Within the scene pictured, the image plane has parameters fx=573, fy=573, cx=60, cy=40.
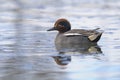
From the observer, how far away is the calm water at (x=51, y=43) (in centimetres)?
959

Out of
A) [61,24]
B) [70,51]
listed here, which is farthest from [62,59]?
[61,24]

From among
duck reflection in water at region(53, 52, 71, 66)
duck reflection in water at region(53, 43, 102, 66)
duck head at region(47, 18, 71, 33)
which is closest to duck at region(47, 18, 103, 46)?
duck reflection in water at region(53, 43, 102, 66)

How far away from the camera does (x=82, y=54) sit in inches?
460

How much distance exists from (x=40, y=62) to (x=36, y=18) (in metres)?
7.05

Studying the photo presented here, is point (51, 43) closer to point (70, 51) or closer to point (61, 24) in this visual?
point (61, 24)

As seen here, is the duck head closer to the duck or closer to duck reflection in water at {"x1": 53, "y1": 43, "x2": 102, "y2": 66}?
the duck

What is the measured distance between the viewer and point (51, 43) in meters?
13.6

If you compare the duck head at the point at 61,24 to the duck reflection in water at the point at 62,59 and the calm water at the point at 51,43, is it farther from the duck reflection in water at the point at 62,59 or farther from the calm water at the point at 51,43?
the duck reflection in water at the point at 62,59

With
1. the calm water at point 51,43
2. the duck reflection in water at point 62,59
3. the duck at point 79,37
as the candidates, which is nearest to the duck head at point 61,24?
the calm water at point 51,43

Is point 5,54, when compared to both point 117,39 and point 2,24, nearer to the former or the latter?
point 117,39

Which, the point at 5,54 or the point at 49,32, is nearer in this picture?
the point at 5,54

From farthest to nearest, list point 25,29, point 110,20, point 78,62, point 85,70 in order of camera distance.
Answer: point 110,20 → point 25,29 → point 78,62 → point 85,70

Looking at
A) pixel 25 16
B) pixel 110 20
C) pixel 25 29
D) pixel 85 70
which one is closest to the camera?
pixel 85 70

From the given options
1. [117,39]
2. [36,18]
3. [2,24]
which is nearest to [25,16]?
[36,18]
